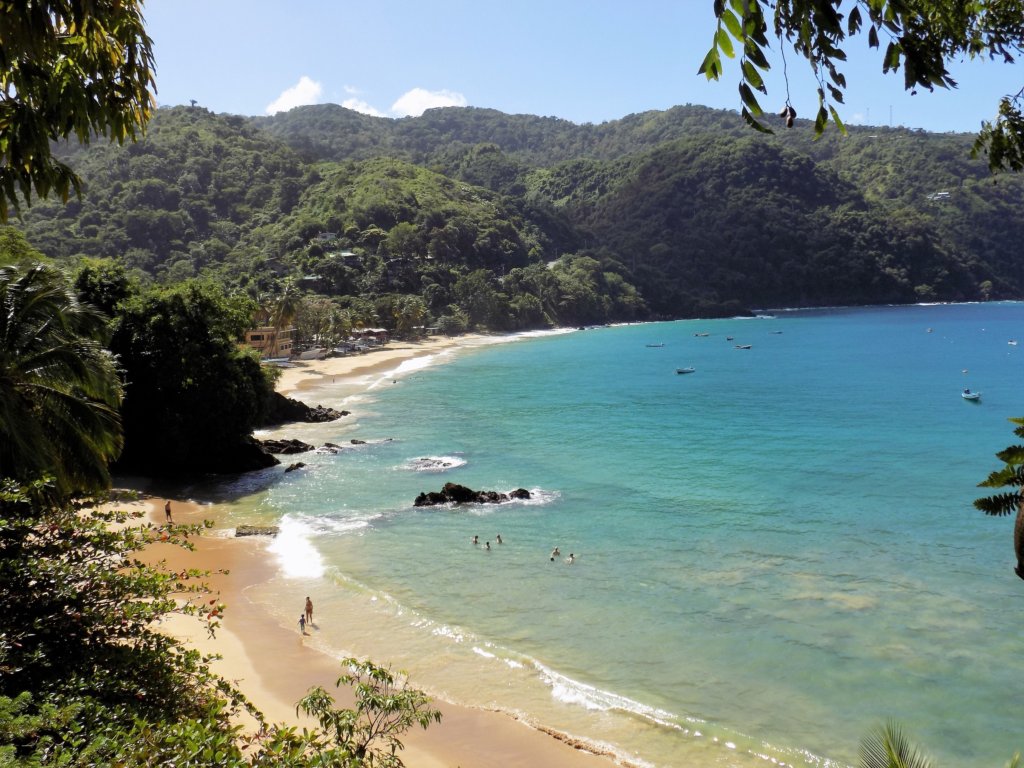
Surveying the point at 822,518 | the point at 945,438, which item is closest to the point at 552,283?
the point at 945,438

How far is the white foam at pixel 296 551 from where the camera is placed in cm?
2083

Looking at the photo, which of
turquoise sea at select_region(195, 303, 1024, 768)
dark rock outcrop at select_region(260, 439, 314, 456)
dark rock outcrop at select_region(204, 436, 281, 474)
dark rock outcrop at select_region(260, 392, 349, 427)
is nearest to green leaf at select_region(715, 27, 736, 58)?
turquoise sea at select_region(195, 303, 1024, 768)

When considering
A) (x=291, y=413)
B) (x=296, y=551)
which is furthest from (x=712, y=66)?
(x=291, y=413)

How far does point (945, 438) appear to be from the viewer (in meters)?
39.0

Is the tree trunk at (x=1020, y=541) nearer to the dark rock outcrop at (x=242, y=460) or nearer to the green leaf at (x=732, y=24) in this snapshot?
the green leaf at (x=732, y=24)

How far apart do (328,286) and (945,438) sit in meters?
78.1

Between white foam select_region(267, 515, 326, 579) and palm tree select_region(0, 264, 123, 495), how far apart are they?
764 cm

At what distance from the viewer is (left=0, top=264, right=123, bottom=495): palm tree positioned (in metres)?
11.4

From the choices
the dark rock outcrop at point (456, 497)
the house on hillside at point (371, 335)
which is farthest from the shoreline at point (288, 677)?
the house on hillside at point (371, 335)

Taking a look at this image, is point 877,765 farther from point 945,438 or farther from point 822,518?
point 945,438

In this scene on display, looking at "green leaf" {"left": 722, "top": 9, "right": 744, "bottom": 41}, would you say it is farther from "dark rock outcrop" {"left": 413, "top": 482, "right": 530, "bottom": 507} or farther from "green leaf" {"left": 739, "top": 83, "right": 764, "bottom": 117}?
"dark rock outcrop" {"left": 413, "top": 482, "right": 530, "bottom": 507}

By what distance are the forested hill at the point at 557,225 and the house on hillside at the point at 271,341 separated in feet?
34.9

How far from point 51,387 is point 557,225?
14596cm

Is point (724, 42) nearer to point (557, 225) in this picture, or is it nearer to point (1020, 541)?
point (1020, 541)
